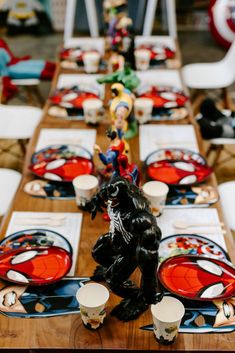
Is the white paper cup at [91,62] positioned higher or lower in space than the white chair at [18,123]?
higher

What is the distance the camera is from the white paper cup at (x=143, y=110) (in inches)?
90.9

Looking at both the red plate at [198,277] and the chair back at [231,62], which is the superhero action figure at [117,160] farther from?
the chair back at [231,62]

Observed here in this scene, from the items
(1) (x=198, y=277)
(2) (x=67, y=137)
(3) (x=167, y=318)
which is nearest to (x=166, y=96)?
(2) (x=67, y=137)

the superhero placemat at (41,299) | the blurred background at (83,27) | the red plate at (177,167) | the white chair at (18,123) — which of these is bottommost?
the superhero placemat at (41,299)

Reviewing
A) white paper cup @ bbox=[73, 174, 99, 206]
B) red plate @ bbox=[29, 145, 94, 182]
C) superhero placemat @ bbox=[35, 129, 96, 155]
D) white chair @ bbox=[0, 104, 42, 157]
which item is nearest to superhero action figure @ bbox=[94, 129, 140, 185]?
white paper cup @ bbox=[73, 174, 99, 206]

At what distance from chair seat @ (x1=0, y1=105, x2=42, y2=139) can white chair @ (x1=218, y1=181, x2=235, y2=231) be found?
A: 1.32 metres

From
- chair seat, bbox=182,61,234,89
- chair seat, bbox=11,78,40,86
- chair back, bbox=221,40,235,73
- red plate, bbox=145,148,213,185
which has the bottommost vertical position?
red plate, bbox=145,148,213,185

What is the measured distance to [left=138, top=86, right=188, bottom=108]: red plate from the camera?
8.27ft

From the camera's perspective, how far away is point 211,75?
3711 millimetres

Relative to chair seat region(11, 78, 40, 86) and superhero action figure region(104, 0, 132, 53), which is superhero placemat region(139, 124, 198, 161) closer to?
superhero action figure region(104, 0, 132, 53)

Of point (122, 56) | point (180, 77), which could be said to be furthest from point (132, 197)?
point (180, 77)

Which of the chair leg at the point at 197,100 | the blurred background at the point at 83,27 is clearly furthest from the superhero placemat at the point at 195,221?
the blurred background at the point at 83,27

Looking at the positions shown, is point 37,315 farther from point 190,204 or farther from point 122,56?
point 122,56

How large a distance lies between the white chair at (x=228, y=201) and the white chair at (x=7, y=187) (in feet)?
3.55
